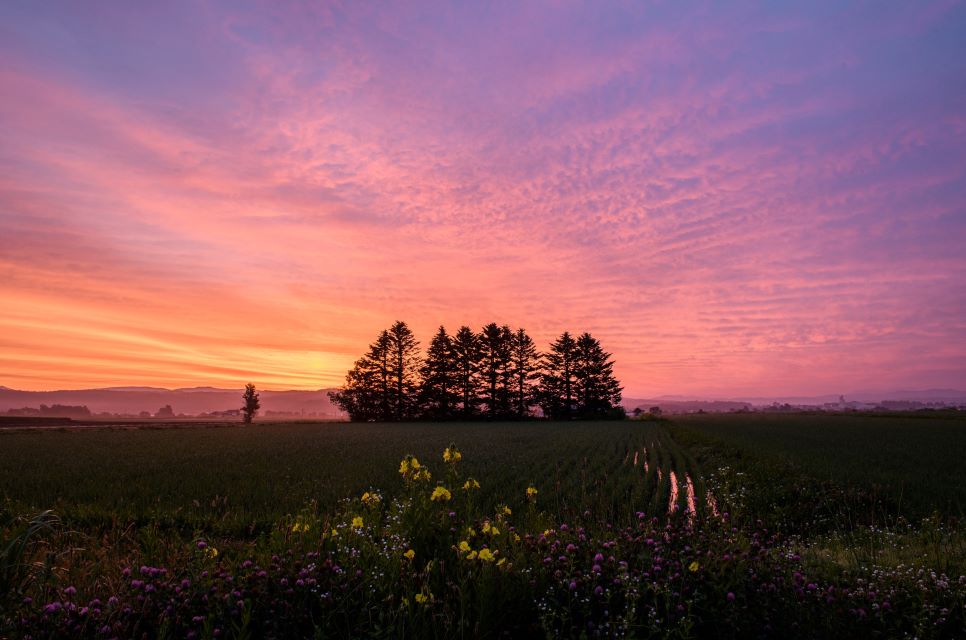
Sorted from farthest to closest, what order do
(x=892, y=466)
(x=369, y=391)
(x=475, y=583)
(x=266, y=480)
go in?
(x=369, y=391), (x=892, y=466), (x=266, y=480), (x=475, y=583)

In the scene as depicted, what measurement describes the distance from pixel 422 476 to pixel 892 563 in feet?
19.6

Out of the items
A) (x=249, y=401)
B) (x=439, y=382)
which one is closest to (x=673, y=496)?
(x=439, y=382)

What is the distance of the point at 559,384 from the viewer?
79.4 metres

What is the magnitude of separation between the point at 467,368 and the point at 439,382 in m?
4.98

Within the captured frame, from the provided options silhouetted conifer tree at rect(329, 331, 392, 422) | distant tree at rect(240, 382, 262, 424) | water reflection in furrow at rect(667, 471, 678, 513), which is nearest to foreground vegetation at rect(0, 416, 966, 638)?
water reflection in furrow at rect(667, 471, 678, 513)

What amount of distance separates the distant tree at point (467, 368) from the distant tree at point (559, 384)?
35.5 ft

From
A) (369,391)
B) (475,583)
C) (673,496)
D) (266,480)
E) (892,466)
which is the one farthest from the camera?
(369,391)

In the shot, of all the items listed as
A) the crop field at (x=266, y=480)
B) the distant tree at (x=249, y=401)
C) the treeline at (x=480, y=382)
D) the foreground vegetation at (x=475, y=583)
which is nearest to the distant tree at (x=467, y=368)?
the treeline at (x=480, y=382)

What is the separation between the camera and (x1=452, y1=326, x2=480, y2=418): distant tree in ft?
248

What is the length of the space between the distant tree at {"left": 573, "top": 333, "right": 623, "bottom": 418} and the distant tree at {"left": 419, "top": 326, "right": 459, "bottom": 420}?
20.3 metres

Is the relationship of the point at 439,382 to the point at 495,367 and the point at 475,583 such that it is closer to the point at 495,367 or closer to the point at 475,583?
the point at 495,367

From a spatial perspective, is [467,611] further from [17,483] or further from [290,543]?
[17,483]

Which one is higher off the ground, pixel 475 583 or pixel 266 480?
pixel 475 583

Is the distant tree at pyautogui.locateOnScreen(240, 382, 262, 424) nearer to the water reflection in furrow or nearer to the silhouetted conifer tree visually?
the silhouetted conifer tree
